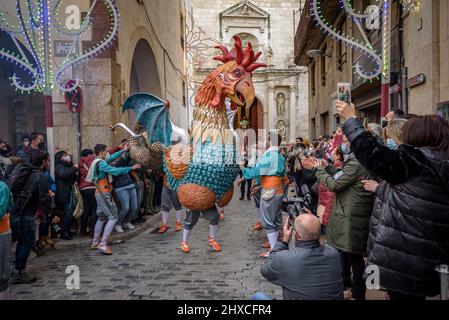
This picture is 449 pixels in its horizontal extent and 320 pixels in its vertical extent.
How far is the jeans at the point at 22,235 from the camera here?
402 centimetres

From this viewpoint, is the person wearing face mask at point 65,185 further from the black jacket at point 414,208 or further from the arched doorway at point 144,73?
the arched doorway at point 144,73

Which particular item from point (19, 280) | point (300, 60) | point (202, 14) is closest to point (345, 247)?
point (19, 280)

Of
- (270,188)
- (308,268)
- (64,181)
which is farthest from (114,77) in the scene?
(308,268)

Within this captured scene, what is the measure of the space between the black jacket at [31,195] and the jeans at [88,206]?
1623 mm

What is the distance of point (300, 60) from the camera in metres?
18.0

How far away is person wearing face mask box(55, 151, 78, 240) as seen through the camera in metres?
5.58

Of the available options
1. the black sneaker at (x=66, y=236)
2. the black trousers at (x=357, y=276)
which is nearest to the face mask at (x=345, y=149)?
the black trousers at (x=357, y=276)

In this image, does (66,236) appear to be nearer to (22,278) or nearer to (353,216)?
(22,278)

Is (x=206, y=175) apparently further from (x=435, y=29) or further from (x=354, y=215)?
(x=435, y=29)

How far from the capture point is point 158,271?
435 centimetres

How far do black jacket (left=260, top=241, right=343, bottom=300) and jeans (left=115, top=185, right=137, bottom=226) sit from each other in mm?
4170

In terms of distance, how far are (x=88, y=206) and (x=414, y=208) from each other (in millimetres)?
5071

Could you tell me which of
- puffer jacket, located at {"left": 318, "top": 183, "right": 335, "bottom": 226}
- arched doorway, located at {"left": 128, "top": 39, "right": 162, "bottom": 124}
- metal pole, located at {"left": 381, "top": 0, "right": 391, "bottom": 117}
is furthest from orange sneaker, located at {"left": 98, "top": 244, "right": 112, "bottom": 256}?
arched doorway, located at {"left": 128, "top": 39, "right": 162, "bottom": 124}
